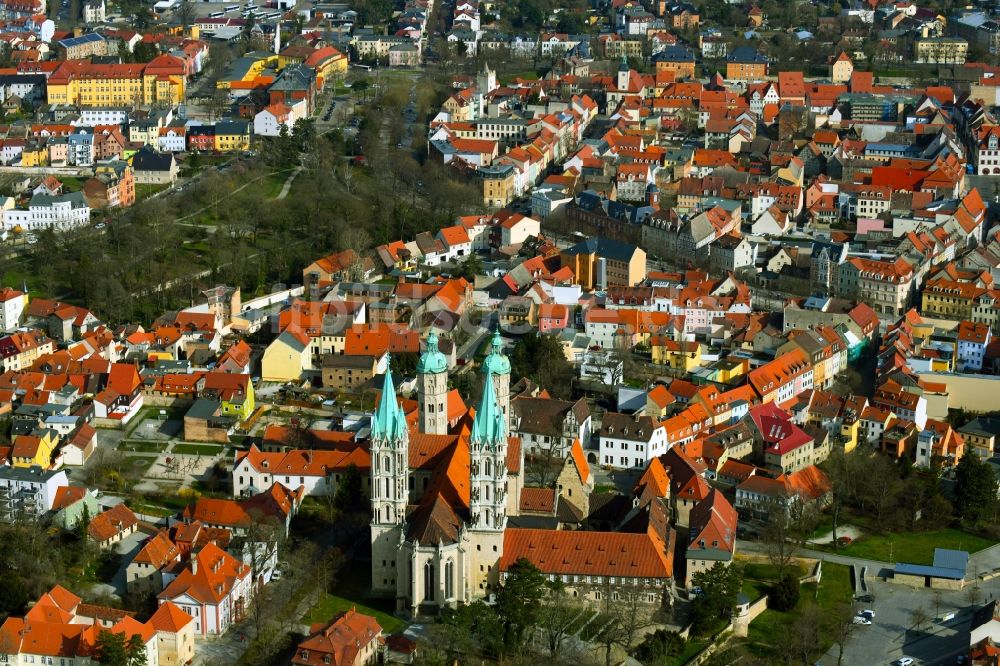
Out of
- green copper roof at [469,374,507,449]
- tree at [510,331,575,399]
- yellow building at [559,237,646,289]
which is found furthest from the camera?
yellow building at [559,237,646,289]

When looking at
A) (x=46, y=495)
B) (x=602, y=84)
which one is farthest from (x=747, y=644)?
(x=602, y=84)

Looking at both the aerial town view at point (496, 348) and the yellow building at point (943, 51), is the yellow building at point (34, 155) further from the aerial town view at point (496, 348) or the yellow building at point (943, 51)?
the yellow building at point (943, 51)

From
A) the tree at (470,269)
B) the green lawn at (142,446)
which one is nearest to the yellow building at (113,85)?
the tree at (470,269)

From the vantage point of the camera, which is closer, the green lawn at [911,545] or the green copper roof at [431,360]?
the green copper roof at [431,360]

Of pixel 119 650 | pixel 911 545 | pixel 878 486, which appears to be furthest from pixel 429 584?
pixel 878 486

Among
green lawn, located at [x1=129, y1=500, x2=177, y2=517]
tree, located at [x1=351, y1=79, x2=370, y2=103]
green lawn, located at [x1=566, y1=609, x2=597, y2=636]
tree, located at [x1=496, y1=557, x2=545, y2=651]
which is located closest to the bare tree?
green lawn, located at [x1=566, y1=609, x2=597, y2=636]

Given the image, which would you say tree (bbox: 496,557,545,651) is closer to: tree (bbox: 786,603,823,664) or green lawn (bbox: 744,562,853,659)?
green lawn (bbox: 744,562,853,659)
